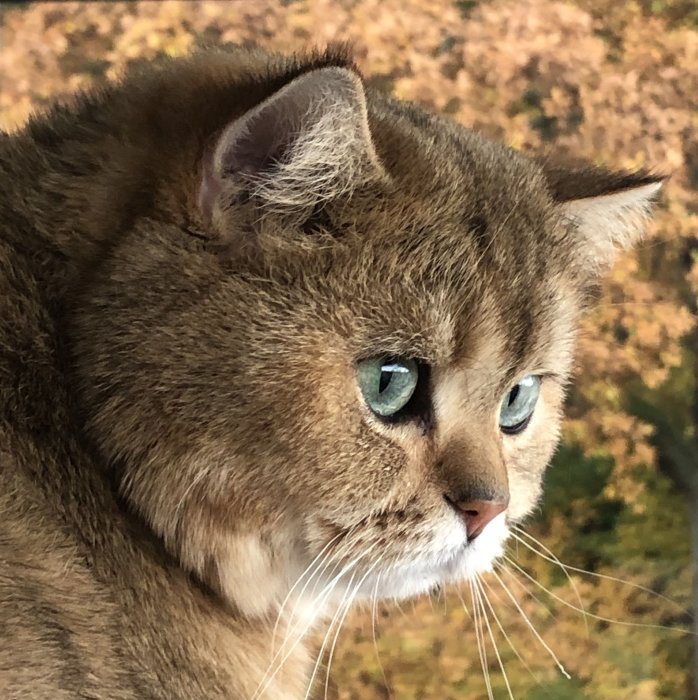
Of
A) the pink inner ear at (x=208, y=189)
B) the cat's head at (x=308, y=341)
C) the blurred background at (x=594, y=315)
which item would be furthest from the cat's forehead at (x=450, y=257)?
the blurred background at (x=594, y=315)

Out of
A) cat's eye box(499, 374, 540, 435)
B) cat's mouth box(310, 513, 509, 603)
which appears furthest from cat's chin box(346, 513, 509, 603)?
cat's eye box(499, 374, 540, 435)

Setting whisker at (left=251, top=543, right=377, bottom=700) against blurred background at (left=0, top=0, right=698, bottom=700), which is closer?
whisker at (left=251, top=543, right=377, bottom=700)

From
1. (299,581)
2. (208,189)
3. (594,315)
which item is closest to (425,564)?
(299,581)

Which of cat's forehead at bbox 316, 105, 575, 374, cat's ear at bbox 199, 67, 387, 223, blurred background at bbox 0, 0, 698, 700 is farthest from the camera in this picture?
blurred background at bbox 0, 0, 698, 700

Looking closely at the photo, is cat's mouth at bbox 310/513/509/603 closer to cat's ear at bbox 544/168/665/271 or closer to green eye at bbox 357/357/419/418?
green eye at bbox 357/357/419/418

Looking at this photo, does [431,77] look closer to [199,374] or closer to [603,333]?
[603,333]

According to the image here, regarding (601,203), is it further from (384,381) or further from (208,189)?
(208,189)
